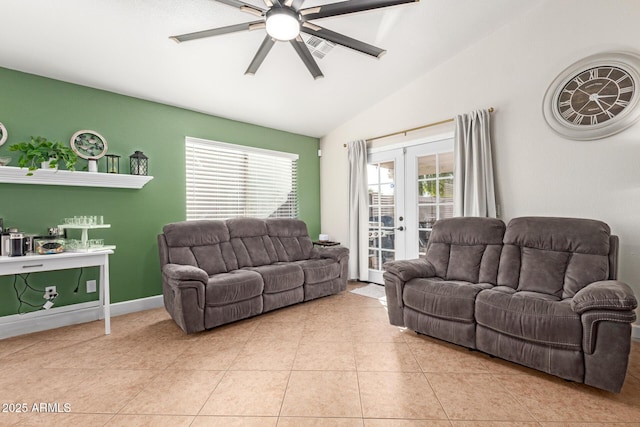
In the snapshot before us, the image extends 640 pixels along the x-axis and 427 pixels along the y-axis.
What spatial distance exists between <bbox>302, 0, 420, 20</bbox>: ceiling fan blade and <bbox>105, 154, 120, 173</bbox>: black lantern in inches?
102

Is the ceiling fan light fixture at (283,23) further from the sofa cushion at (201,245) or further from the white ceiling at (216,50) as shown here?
Answer: the sofa cushion at (201,245)

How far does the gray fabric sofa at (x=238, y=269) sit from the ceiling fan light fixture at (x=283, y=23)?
217 centimetres

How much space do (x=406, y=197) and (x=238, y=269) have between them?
2.49 m

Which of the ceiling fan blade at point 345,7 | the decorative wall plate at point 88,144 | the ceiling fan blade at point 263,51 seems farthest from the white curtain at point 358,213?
the decorative wall plate at point 88,144

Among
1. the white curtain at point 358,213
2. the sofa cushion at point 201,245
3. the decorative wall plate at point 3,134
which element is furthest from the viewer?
the white curtain at point 358,213

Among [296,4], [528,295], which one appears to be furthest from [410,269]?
[296,4]

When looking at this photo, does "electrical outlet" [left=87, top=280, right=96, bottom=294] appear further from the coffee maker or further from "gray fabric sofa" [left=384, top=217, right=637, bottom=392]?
"gray fabric sofa" [left=384, top=217, right=637, bottom=392]

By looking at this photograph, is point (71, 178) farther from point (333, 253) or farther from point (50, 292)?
point (333, 253)

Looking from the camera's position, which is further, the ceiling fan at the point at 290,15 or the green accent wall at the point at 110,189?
the green accent wall at the point at 110,189

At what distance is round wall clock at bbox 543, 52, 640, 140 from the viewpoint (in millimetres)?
2588

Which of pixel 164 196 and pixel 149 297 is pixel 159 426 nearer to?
pixel 149 297

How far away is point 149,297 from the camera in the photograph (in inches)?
144

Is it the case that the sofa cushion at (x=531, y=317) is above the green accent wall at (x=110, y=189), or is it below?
below

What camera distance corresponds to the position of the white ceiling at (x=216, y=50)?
2.45 m
